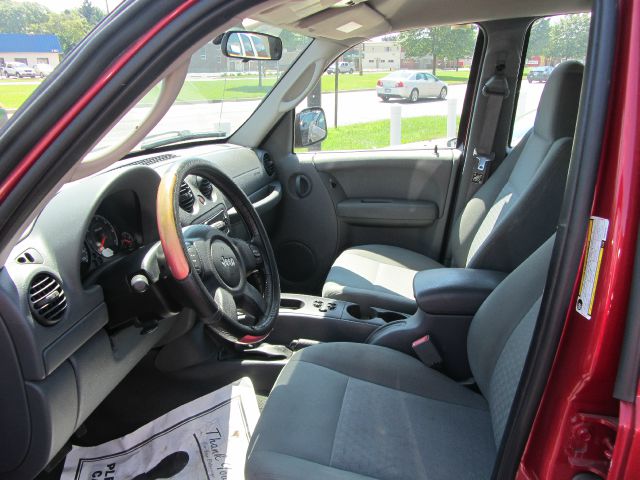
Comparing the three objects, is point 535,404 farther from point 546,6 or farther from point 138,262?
point 546,6

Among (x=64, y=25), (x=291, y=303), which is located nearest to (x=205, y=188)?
(x=291, y=303)

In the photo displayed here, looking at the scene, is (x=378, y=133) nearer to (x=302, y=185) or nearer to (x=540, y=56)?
(x=302, y=185)

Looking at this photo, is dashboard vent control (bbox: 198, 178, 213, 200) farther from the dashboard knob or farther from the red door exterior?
the red door exterior

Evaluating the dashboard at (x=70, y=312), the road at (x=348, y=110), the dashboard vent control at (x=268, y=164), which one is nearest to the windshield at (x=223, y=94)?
the road at (x=348, y=110)

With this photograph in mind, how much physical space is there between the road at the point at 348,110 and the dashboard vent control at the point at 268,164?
23 cm

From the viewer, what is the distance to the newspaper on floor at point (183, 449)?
62.9 inches

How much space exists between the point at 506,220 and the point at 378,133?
1.99m

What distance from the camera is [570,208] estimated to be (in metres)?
0.84

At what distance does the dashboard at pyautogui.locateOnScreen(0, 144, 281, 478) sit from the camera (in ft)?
3.88

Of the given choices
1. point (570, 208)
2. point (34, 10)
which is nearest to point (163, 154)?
point (34, 10)

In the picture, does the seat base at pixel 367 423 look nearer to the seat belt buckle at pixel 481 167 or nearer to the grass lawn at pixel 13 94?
the grass lawn at pixel 13 94

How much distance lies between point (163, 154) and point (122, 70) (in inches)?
64.2

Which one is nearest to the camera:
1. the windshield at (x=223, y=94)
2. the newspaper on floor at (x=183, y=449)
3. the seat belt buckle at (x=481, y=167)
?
the newspaper on floor at (x=183, y=449)

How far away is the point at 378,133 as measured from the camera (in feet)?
12.3
